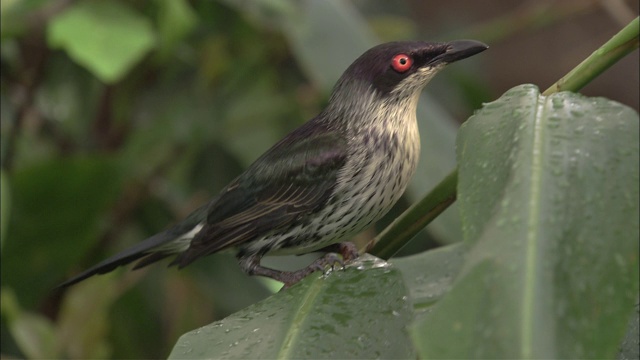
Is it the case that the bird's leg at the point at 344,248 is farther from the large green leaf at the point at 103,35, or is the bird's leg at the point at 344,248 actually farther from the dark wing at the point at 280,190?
the large green leaf at the point at 103,35

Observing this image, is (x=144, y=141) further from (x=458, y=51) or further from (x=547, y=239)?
(x=547, y=239)

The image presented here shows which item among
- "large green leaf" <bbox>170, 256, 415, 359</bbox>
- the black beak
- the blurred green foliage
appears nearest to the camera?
"large green leaf" <bbox>170, 256, 415, 359</bbox>

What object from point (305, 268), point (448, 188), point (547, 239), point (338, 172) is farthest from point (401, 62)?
point (547, 239)

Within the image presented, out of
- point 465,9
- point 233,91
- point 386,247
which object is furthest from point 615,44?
point 465,9

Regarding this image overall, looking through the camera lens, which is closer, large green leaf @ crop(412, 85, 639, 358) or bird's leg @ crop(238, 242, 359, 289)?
large green leaf @ crop(412, 85, 639, 358)

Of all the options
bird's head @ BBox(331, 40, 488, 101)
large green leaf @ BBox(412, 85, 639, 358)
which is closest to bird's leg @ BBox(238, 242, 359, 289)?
bird's head @ BBox(331, 40, 488, 101)

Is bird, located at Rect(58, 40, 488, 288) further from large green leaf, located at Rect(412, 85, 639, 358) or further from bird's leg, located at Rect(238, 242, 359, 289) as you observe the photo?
large green leaf, located at Rect(412, 85, 639, 358)

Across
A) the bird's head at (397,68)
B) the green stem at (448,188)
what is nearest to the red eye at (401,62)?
the bird's head at (397,68)
